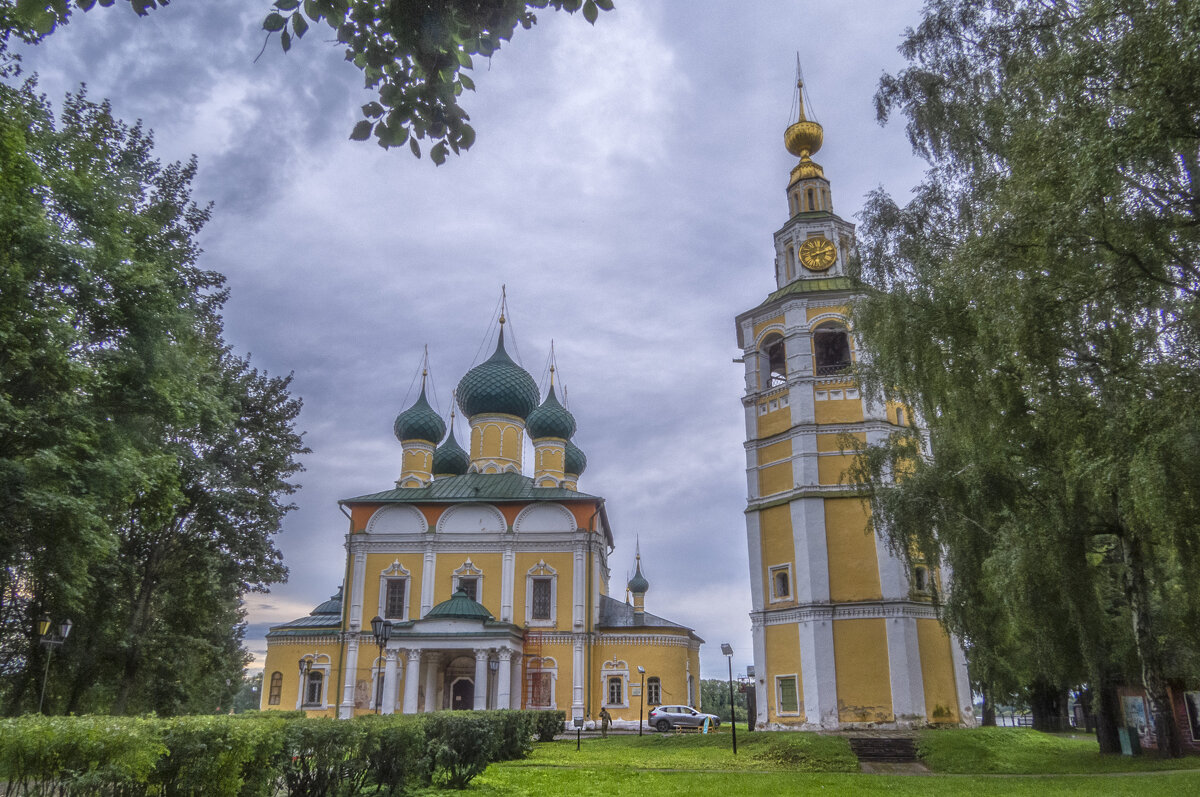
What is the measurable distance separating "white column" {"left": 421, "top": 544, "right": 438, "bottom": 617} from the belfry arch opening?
14278 mm

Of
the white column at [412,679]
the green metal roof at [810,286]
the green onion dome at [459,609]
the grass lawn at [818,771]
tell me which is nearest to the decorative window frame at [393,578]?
the green onion dome at [459,609]

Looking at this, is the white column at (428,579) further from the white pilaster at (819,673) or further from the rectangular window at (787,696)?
the white pilaster at (819,673)

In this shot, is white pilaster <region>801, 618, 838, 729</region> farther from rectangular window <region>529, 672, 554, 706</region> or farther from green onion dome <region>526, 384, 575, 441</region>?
green onion dome <region>526, 384, 575, 441</region>

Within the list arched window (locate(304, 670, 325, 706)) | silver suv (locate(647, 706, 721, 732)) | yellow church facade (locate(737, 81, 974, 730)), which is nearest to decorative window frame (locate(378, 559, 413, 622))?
arched window (locate(304, 670, 325, 706))

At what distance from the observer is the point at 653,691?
2820cm

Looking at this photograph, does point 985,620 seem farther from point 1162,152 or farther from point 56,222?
point 56,222

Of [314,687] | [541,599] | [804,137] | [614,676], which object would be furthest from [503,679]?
[804,137]

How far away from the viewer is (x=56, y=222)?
12.5 meters

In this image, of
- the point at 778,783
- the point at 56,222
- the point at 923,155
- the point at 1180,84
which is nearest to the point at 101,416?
the point at 56,222

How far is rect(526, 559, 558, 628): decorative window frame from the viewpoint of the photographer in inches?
1138

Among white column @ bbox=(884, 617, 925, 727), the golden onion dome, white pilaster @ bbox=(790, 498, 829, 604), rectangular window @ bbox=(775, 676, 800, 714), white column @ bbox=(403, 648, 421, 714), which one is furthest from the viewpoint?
white column @ bbox=(403, 648, 421, 714)

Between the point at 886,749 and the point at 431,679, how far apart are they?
55.2 feet

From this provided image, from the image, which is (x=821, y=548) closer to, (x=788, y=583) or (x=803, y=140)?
(x=788, y=583)

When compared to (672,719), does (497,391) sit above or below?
above
